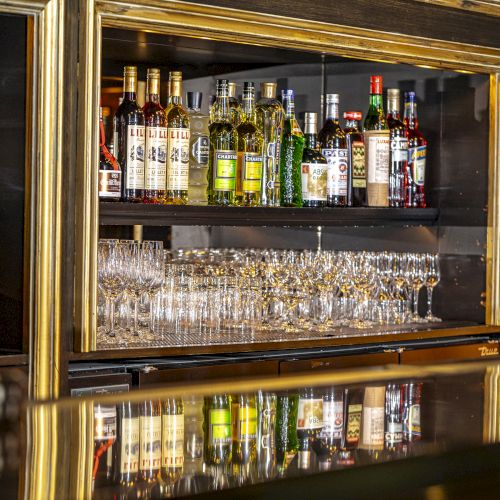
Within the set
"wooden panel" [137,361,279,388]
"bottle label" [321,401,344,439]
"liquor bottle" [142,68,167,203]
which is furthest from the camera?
Result: "liquor bottle" [142,68,167,203]

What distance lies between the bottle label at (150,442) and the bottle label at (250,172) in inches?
70.9

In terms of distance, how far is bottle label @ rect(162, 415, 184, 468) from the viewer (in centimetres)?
101

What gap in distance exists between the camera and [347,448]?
3.57 ft

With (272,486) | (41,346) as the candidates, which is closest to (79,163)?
(41,346)

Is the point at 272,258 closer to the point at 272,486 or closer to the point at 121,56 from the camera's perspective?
the point at 121,56

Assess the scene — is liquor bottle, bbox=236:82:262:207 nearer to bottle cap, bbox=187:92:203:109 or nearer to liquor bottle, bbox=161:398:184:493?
bottle cap, bbox=187:92:203:109

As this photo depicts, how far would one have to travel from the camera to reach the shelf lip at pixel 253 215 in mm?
2582

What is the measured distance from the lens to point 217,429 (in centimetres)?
111

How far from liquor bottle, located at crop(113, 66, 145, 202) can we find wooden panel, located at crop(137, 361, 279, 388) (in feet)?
1.64

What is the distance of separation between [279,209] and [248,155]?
184mm

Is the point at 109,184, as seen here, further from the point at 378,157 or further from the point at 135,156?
the point at 378,157

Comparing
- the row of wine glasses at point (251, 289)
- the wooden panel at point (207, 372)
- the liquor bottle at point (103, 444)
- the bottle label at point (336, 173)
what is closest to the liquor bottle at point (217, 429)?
the liquor bottle at point (103, 444)

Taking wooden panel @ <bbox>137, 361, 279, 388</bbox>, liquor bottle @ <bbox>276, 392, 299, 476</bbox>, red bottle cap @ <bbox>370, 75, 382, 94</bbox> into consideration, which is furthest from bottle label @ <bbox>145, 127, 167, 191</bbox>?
liquor bottle @ <bbox>276, 392, 299, 476</bbox>

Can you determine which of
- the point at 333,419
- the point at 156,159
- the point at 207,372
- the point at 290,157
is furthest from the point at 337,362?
the point at 333,419
